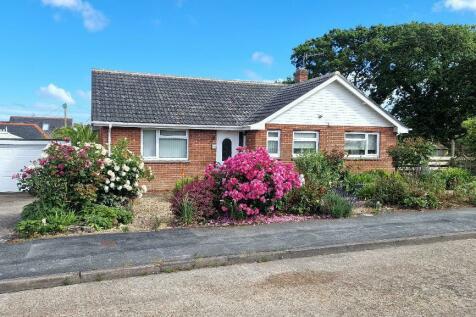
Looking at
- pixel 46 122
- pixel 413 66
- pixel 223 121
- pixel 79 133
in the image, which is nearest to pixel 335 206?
pixel 223 121

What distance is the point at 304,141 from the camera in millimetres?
19109

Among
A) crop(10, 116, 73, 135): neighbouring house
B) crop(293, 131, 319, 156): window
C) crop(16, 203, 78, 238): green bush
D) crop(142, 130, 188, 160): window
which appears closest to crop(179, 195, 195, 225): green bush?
crop(16, 203, 78, 238): green bush

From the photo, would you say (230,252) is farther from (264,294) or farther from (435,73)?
(435,73)

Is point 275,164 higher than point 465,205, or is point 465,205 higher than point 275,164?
point 275,164

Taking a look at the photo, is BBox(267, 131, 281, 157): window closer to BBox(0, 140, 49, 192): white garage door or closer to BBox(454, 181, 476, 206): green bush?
BBox(454, 181, 476, 206): green bush

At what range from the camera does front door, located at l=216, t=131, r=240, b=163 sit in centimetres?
1850

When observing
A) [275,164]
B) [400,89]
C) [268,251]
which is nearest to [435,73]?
[400,89]

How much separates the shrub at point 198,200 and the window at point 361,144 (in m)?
10.8

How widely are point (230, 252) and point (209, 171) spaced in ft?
12.2

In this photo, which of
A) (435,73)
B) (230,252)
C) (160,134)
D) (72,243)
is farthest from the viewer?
(435,73)

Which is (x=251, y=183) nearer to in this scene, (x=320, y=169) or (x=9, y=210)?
(x=320, y=169)

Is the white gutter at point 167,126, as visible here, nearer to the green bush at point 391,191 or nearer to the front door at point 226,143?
the front door at point 226,143

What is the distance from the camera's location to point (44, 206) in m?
9.55

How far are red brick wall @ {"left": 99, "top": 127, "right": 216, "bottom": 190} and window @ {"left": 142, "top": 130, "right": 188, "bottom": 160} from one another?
0.25 m
